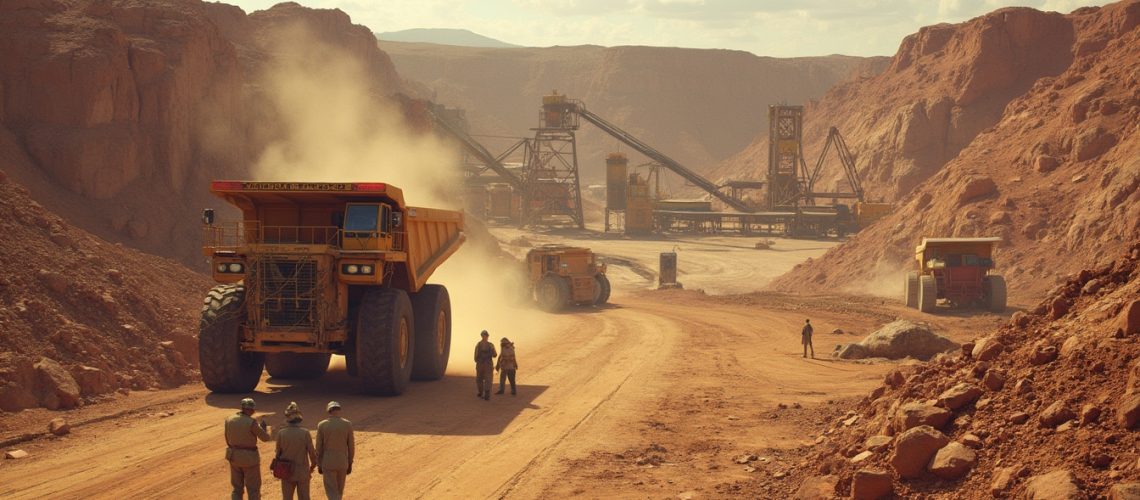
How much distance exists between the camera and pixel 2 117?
30.9 metres

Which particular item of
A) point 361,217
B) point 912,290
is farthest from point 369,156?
point 361,217

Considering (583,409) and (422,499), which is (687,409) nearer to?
(583,409)

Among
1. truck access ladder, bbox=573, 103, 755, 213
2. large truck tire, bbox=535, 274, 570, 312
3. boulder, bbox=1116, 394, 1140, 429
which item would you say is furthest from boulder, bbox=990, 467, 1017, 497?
truck access ladder, bbox=573, 103, 755, 213

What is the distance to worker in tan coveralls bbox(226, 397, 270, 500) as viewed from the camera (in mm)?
11102

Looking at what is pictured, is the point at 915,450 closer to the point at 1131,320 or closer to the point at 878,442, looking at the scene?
the point at 878,442

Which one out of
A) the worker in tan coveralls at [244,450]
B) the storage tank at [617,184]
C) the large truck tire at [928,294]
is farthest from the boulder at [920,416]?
the storage tank at [617,184]

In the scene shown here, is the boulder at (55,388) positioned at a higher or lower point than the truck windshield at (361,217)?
lower

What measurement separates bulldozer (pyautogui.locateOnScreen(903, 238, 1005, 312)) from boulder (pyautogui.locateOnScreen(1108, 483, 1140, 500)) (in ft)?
105

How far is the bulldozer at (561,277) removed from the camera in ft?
144

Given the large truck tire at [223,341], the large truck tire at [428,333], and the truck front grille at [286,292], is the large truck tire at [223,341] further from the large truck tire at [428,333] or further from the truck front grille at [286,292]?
the large truck tire at [428,333]

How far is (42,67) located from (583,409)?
21931 mm

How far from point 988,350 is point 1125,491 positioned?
4.58 meters

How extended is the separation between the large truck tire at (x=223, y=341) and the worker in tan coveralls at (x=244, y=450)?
780 cm

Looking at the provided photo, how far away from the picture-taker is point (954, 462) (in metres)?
10.2
